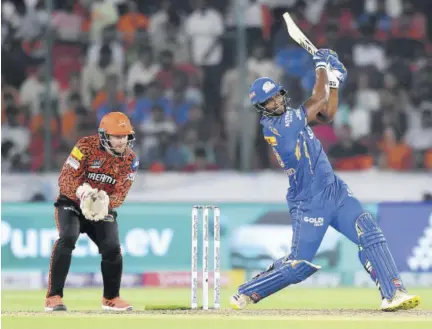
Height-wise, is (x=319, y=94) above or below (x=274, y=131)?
above

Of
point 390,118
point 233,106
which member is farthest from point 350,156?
point 233,106

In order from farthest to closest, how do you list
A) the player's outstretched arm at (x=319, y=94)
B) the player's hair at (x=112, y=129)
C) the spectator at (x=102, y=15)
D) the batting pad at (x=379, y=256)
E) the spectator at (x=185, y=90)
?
the spectator at (x=102, y=15) → the spectator at (x=185, y=90) → the player's hair at (x=112, y=129) → the player's outstretched arm at (x=319, y=94) → the batting pad at (x=379, y=256)

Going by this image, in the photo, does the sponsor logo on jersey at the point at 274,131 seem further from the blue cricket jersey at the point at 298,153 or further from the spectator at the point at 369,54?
the spectator at the point at 369,54

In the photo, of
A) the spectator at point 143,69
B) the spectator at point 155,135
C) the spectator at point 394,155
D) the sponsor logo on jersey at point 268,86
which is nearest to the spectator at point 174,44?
the spectator at point 143,69

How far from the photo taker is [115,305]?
37.0 feet

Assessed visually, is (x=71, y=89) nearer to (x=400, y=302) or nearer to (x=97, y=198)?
(x=97, y=198)

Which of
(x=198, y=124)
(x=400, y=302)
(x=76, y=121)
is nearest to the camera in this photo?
(x=400, y=302)

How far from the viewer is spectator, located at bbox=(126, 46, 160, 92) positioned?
17656 millimetres

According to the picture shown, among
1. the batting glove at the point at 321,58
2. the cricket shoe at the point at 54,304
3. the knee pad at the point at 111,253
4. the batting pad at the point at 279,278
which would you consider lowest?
the cricket shoe at the point at 54,304

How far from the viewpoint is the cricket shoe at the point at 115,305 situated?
36.6 feet

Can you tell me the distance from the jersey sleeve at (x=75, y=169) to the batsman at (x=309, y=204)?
5.48 ft

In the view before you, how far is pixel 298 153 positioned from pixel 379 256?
3.90 feet

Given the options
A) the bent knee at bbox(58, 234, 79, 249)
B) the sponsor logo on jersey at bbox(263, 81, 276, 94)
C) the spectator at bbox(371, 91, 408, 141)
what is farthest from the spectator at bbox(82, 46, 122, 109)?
the sponsor logo on jersey at bbox(263, 81, 276, 94)

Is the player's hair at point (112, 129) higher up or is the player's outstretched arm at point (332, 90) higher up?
the player's outstretched arm at point (332, 90)
